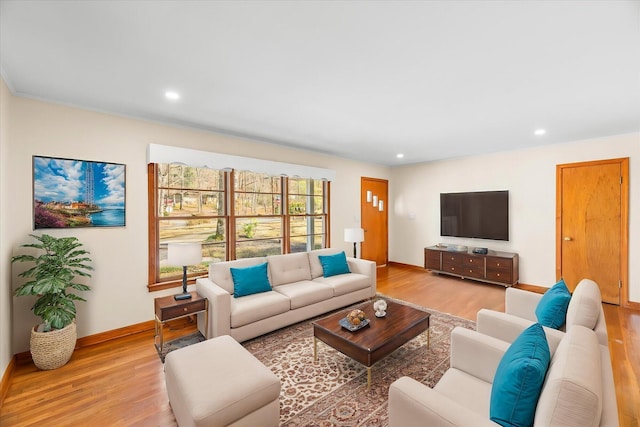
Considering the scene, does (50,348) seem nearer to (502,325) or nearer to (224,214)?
(224,214)

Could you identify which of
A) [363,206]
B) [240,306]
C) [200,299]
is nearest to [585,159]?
[363,206]

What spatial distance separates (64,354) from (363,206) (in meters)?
5.19

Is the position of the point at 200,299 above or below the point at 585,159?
below

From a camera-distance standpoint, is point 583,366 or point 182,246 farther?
point 182,246

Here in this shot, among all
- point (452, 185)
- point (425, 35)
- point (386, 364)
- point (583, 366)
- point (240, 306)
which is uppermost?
point (425, 35)

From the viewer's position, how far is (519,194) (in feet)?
16.3

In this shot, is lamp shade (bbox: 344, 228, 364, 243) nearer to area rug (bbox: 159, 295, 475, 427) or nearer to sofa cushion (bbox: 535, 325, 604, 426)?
area rug (bbox: 159, 295, 475, 427)

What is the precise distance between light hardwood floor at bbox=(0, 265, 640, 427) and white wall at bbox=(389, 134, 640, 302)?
132 cm

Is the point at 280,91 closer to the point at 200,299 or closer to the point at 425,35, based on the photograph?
the point at 425,35

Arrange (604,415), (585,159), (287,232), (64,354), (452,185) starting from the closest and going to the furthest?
(604,415)
(64,354)
(585,159)
(287,232)
(452,185)

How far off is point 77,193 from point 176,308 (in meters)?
1.62

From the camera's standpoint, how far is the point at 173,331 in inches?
129

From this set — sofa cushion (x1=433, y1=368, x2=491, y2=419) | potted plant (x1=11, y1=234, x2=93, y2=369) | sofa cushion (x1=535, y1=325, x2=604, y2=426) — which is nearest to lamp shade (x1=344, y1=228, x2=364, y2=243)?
sofa cushion (x1=433, y1=368, x2=491, y2=419)

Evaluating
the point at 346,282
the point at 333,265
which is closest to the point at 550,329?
the point at 346,282
